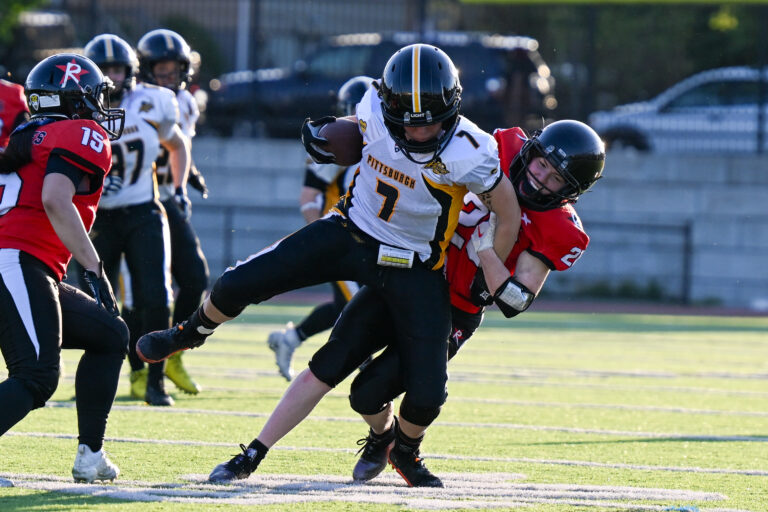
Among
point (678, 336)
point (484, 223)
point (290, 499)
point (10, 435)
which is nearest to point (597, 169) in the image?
point (484, 223)

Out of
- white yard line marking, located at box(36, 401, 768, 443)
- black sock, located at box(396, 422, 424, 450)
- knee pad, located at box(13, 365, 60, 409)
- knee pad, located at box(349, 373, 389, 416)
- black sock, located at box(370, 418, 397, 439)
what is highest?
knee pad, located at box(13, 365, 60, 409)

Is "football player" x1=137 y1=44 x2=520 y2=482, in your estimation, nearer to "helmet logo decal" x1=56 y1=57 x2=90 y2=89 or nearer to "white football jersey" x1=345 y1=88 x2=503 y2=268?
"white football jersey" x1=345 y1=88 x2=503 y2=268

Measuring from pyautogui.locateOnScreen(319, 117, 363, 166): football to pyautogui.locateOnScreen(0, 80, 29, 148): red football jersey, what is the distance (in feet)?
11.8

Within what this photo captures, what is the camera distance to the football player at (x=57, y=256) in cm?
437

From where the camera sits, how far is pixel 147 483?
451cm

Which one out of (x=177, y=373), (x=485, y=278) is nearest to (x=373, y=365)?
(x=485, y=278)

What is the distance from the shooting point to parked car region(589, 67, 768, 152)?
15945mm

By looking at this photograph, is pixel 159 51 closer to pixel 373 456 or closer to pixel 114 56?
pixel 114 56

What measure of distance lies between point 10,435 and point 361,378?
1.62 m

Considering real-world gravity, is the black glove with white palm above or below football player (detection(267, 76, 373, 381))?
above

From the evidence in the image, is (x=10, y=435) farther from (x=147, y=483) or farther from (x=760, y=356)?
(x=760, y=356)

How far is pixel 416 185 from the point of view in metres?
4.61

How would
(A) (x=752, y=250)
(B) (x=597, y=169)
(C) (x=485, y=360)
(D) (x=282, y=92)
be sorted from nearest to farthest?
(B) (x=597, y=169)
(C) (x=485, y=360)
(A) (x=752, y=250)
(D) (x=282, y=92)

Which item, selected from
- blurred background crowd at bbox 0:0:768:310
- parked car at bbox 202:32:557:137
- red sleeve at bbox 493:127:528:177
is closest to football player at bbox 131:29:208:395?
red sleeve at bbox 493:127:528:177
